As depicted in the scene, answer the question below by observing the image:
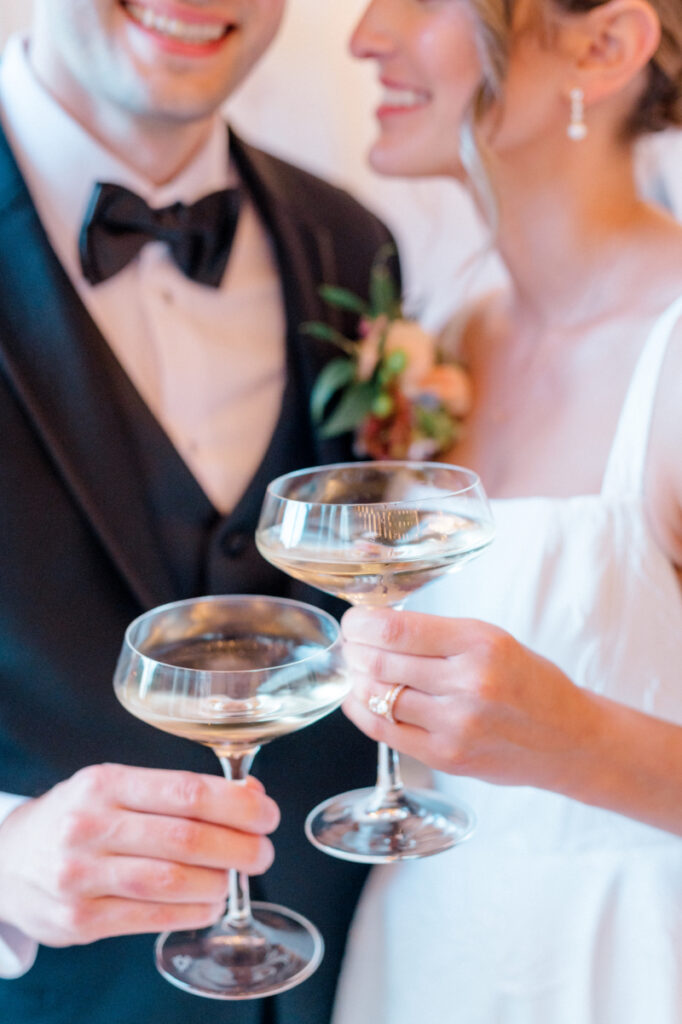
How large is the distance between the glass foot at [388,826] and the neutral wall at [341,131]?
1.62 meters

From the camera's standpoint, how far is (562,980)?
56.4 inches

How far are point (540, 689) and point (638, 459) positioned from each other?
1.38 feet

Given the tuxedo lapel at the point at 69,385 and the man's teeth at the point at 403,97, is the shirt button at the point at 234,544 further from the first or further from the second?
the man's teeth at the point at 403,97

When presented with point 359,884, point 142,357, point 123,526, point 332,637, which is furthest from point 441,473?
point 359,884

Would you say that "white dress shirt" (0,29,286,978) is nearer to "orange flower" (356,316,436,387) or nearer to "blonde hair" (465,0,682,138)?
"orange flower" (356,316,436,387)

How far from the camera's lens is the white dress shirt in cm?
159

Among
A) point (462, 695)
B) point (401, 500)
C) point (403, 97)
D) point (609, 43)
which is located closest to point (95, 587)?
point (401, 500)

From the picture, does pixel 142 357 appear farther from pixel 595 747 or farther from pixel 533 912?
pixel 533 912

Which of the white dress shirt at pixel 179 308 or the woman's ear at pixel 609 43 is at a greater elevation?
the woman's ear at pixel 609 43

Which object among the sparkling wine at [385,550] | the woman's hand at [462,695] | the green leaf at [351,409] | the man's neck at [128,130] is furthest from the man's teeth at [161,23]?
the woman's hand at [462,695]

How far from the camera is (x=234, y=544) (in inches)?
60.3

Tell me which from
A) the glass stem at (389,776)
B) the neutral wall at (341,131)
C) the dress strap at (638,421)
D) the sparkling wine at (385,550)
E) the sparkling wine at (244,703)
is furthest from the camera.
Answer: the neutral wall at (341,131)

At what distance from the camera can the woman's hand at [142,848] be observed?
43.0 inches

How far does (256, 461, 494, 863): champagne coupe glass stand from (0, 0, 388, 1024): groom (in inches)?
6.6
